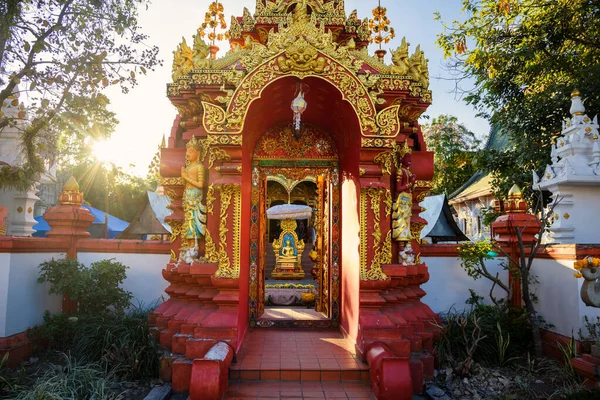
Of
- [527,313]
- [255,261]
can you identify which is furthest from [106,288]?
[527,313]

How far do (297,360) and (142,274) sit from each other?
3.48 meters

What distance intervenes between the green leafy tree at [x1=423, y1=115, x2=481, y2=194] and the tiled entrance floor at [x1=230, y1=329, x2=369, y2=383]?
16.1 m

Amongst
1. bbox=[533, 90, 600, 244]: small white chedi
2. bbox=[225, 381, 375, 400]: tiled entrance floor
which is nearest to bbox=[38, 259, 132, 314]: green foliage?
bbox=[225, 381, 375, 400]: tiled entrance floor

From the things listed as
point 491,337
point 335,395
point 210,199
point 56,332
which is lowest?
point 335,395

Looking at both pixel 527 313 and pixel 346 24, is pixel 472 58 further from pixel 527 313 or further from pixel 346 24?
pixel 527 313

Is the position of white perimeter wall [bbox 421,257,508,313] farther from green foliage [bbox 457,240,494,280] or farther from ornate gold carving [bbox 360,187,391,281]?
ornate gold carving [bbox 360,187,391,281]

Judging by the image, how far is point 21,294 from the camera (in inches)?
226

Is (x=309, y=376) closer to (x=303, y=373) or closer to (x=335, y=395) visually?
(x=303, y=373)

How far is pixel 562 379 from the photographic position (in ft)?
16.4

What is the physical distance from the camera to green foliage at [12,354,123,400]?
13.0 feet

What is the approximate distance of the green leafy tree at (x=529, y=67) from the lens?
9.83 m

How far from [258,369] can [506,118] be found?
408 inches

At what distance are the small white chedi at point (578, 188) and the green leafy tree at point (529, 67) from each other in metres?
3.69

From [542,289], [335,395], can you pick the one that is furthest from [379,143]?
[542,289]
